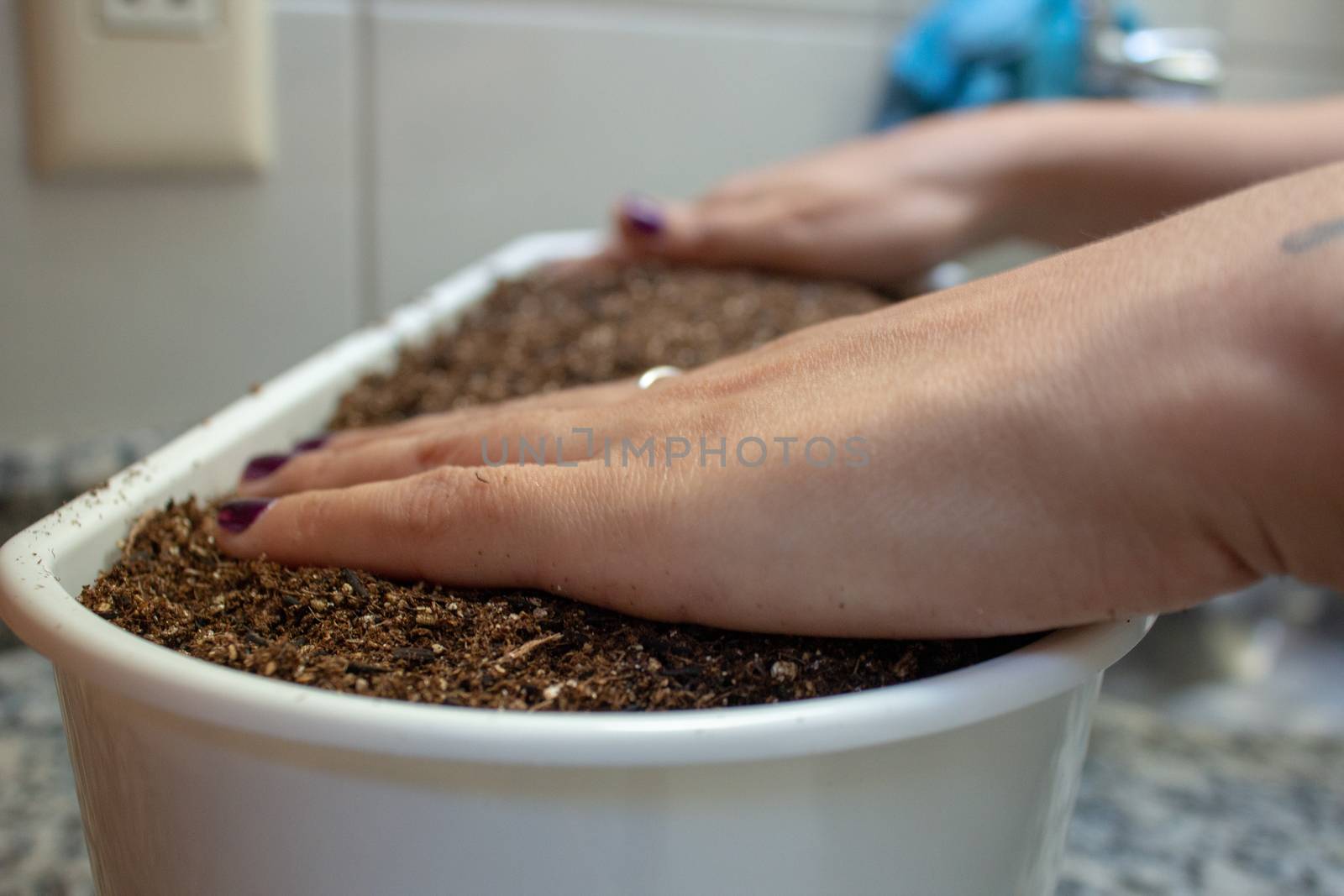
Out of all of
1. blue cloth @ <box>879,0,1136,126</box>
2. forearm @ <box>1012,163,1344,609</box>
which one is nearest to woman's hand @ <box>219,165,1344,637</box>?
forearm @ <box>1012,163,1344,609</box>

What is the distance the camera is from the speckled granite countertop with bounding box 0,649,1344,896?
582 mm

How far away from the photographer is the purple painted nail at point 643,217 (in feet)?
2.81

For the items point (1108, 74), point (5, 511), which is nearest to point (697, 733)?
point (5, 511)

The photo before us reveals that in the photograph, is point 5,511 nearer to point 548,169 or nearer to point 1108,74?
point 548,169

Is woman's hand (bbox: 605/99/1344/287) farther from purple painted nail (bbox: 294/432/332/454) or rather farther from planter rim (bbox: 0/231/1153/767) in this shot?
planter rim (bbox: 0/231/1153/767)

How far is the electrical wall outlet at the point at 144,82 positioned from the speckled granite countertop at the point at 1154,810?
34 centimetres

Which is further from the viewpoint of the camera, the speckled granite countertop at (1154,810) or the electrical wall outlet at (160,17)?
the electrical wall outlet at (160,17)

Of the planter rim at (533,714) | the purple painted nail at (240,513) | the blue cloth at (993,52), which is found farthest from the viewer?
A: the blue cloth at (993,52)

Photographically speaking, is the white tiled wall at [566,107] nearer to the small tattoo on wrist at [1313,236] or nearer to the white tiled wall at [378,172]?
the white tiled wall at [378,172]

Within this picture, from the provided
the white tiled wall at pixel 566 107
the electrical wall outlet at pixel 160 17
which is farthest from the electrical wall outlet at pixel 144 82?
the white tiled wall at pixel 566 107

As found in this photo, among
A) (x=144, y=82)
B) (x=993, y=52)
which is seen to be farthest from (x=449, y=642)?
(x=993, y=52)

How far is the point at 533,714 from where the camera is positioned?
257mm

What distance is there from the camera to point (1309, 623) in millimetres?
1073

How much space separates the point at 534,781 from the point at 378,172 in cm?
68
